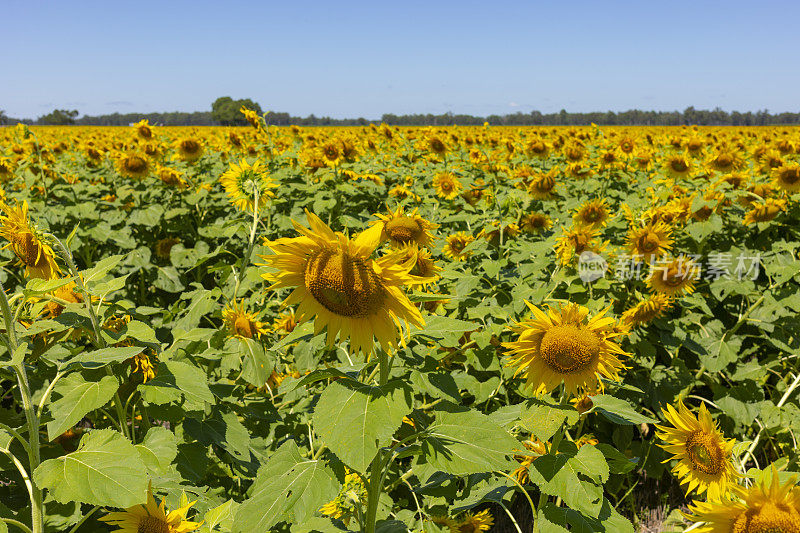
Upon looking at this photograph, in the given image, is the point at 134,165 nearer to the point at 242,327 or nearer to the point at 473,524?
the point at 242,327

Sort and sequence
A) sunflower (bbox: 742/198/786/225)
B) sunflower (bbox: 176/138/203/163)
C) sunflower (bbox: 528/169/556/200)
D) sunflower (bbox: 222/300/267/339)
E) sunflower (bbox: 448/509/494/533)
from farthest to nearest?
sunflower (bbox: 176/138/203/163) → sunflower (bbox: 528/169/556/200) → sunflower (bbox: 742/198/786/225) → sunflower (bbox: 222/300/267/339) → sunflower (bbox: 448/509/494/533)

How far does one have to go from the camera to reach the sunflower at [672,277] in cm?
324

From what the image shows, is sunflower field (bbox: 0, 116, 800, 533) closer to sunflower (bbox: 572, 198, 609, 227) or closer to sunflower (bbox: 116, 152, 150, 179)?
sunflower (bbox: 572, 198, 609, 227)

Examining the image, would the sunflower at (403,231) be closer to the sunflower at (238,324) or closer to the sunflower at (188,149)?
the sunflower at (238,324)

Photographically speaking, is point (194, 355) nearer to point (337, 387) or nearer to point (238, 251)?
point (337, 387)

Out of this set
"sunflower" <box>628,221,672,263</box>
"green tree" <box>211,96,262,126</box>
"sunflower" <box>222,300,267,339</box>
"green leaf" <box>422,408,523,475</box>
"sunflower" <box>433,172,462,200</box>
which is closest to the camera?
"green leaf" <box>422,408,523,475</box>

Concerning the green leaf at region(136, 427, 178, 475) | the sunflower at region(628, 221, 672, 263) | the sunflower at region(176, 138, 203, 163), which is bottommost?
the green leaf at region(136, 427, 178, 475)

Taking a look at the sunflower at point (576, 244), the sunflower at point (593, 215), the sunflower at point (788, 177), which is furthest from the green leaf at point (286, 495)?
the sunflower at point (788, 177)

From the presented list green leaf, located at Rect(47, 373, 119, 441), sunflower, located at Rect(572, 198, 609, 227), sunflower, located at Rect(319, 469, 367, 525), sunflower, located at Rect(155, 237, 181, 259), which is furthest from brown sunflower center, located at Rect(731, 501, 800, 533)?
sunflower, located at Rect(155, 237, 181, 259)

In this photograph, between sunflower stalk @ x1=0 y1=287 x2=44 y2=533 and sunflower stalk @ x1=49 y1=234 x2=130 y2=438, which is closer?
sunflower stalk @ x1=0 y1=287 x2=44 y2=533

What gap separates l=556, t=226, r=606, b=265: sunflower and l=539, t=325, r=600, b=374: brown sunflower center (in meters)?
1.56

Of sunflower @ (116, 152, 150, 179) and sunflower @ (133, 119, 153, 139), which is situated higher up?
sunflower @ (133, 119, 153, 139)

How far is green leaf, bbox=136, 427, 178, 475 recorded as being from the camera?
1.51m

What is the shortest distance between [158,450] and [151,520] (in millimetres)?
228
